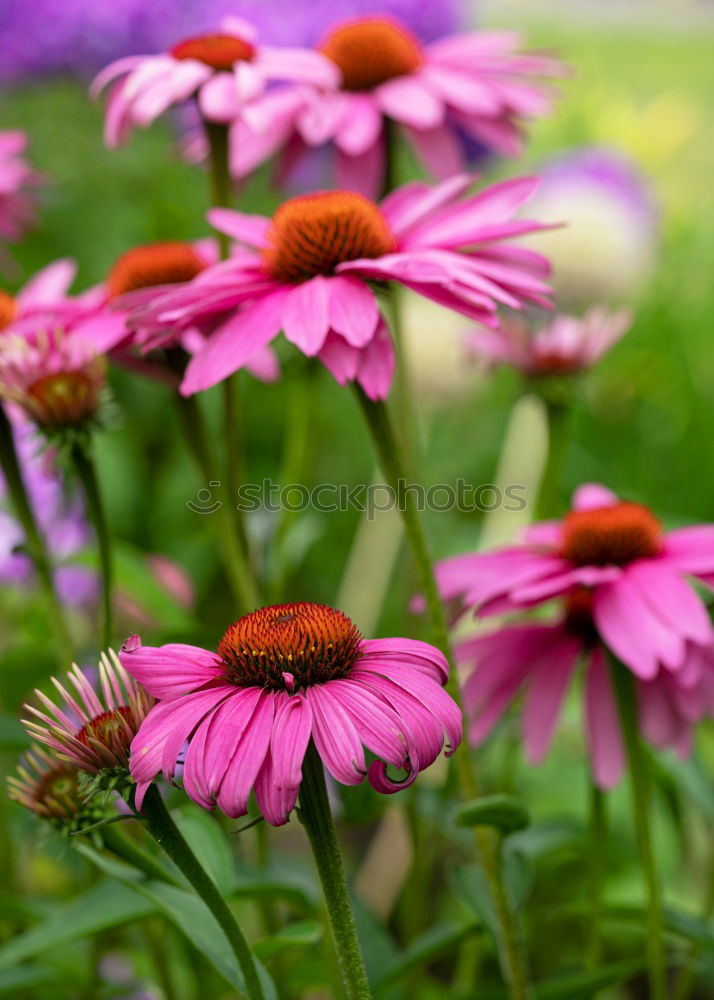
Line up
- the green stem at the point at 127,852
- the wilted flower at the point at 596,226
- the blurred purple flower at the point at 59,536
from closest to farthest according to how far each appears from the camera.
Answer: the green stem at the point at 127,852 → the blurred purple flower at the point at 59,536 → the wilted flower at the point at 596,226

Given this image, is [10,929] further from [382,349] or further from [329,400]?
[329,400]

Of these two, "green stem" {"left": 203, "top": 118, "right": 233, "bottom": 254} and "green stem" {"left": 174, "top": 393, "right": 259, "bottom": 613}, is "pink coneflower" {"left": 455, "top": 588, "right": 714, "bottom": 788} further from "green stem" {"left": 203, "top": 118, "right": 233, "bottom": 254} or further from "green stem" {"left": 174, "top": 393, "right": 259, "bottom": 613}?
"green stem" {"left": 203, "top": 118, "right": 233, "bottom": 254}

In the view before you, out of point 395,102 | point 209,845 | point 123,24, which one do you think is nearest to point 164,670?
point 209,845

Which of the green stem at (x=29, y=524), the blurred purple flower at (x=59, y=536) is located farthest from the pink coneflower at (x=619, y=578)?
the blurred purple flower at (x=59, y=536)

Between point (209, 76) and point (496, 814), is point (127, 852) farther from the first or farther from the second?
point (209, 76)

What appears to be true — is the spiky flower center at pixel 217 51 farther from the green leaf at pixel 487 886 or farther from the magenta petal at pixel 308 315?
the green leaf at pixel 487 886

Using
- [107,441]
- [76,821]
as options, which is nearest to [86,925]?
[76,821]
